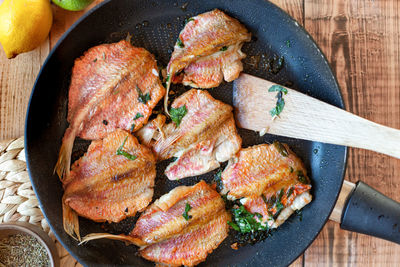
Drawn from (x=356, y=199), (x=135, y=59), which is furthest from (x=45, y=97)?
(x=356, y=199)

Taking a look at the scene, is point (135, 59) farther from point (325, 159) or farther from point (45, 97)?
point (325, 159)

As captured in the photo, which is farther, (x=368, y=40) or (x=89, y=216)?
(x=368, y=40)

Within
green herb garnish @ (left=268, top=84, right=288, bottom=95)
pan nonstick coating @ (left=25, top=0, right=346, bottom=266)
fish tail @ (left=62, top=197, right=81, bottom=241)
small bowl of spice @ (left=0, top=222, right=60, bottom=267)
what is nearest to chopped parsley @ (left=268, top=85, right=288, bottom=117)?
green herb garnish @ (left=268, top=84, right=288, bottom=95)

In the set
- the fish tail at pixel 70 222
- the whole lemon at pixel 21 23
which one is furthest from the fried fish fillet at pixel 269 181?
the whole lemon at pixel 21 23

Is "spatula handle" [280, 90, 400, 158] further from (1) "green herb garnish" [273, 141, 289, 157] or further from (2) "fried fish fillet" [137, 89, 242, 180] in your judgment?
(2) "fried fish fillet" [137, 89, 242, 180]

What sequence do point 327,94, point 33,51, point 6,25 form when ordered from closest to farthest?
point 6,25, point 327,94, point 33,51

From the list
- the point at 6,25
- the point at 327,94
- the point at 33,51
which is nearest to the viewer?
the point at 6,25
